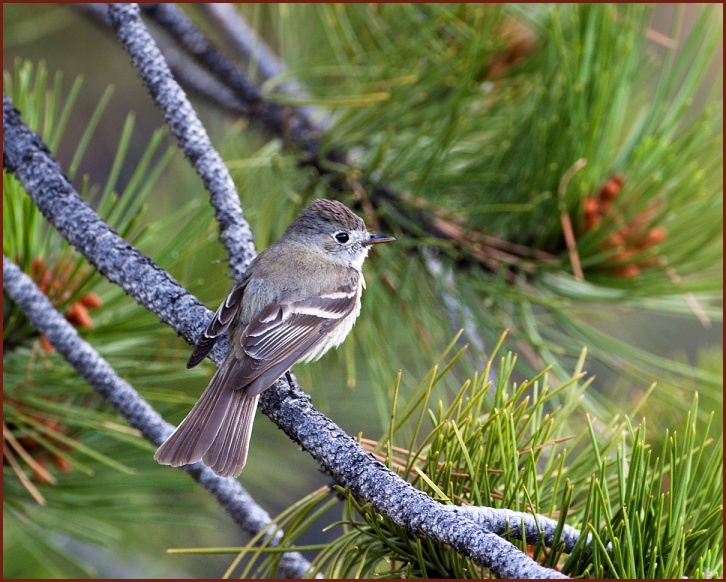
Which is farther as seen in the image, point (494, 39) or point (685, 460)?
point (494, 39)

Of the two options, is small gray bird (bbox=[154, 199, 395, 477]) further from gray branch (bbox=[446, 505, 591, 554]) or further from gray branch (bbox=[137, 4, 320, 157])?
gray branch (bbox=[446, 505, 591, 554])

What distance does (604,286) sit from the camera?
246cm

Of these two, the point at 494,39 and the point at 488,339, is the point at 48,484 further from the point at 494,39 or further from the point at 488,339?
A: the point at 494,39

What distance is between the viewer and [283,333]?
2.19 meters

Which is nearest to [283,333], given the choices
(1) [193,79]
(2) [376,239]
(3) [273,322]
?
(3) [273,322]

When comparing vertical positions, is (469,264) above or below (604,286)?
above

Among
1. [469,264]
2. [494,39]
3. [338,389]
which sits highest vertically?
[494,39]

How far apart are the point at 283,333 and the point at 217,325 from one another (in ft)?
1.04

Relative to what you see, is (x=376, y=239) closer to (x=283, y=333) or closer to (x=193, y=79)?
(x=283, y=333)

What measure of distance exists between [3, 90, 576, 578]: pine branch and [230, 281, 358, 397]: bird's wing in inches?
2.0

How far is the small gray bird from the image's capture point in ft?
5.62

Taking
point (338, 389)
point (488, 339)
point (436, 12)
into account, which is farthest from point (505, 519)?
point (436, 12)

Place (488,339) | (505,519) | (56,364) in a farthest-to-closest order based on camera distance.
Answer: (488,339) < (56,364) < (505,519)

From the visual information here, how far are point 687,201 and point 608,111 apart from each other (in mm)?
412
